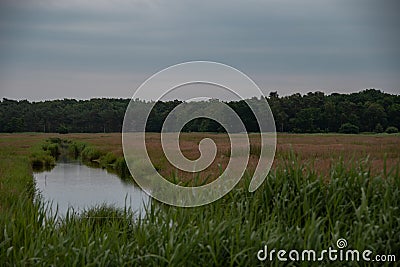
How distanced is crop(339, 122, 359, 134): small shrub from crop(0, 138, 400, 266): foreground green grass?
5175 mm

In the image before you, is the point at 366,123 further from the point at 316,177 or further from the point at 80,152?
the point at 80,152

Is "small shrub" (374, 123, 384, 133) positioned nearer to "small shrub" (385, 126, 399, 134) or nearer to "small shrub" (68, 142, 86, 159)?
"small shrub" (385, 126, 399, 134)

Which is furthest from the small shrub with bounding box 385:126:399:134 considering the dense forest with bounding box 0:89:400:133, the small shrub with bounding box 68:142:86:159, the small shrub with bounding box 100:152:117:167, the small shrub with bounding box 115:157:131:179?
the small shrub with bounding box 68:142:86:159

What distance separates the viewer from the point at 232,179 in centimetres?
532

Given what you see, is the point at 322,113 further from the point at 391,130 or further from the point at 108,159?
the point at 108,159

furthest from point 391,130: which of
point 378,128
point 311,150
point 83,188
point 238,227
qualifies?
point 83,188

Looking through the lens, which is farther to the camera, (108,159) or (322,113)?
(108,159)

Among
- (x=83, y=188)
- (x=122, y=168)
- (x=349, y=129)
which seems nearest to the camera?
(x=349, y=129)

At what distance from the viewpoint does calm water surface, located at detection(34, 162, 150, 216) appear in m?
9.61

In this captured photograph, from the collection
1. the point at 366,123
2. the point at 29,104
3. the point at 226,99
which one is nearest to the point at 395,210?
the point at 226,99

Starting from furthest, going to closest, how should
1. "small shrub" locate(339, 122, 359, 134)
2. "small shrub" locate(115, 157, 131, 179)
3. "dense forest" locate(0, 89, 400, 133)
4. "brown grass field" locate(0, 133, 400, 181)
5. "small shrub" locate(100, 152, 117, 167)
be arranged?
"small shrub" locate(100, 152, 117, 167) → "small shrub" locate(115, 157, 131, 179) → "small shrub" locate(339, 122, 359, 134) → "dense forest" locate(0, 89, 400, 133) → "brown grass field" locate(0, 133, 400, 181)

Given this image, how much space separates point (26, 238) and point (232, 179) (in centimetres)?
232

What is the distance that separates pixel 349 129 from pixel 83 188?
6752mm

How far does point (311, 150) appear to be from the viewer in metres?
6.74
